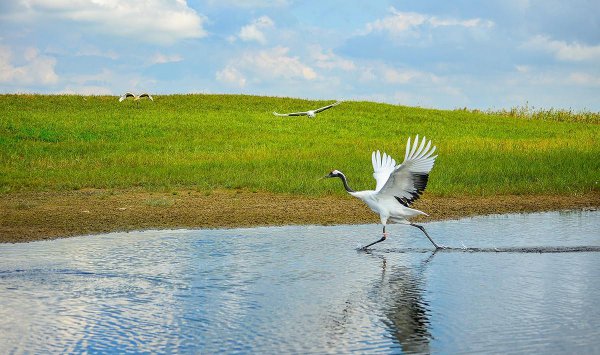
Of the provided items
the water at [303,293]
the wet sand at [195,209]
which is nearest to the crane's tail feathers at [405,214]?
the water at [303,293]

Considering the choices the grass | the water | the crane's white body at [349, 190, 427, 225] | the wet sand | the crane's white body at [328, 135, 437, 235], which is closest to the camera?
the water

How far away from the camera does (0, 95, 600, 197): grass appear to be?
805 inches

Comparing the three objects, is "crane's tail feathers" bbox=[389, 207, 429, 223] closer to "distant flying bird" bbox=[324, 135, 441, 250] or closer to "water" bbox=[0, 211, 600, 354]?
"distant flying bird" bbox=[324, 135, 441, 250]

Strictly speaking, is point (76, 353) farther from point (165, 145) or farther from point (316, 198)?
point (165, 145)

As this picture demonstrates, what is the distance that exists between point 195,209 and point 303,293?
7.59 metres

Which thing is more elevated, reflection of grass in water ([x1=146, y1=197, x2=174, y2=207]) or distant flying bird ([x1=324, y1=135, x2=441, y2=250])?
distant flying bird ([x1=324, y1=135, x2=441, y2=250])

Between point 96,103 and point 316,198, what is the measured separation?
3300cm

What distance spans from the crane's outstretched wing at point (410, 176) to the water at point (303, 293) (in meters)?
0.86

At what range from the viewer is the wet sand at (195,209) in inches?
589

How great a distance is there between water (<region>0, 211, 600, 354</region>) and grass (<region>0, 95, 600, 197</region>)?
20.6 feet

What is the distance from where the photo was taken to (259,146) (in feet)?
102

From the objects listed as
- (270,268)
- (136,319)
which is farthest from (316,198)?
(136,319)

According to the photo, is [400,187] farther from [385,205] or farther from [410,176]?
[385,205]

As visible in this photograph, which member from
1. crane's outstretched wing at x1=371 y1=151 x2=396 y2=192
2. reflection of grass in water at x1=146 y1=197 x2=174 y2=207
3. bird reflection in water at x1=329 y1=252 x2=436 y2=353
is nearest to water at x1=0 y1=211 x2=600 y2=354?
bird reflection in water at x1=329 y1=252 x2=436 y2=353
